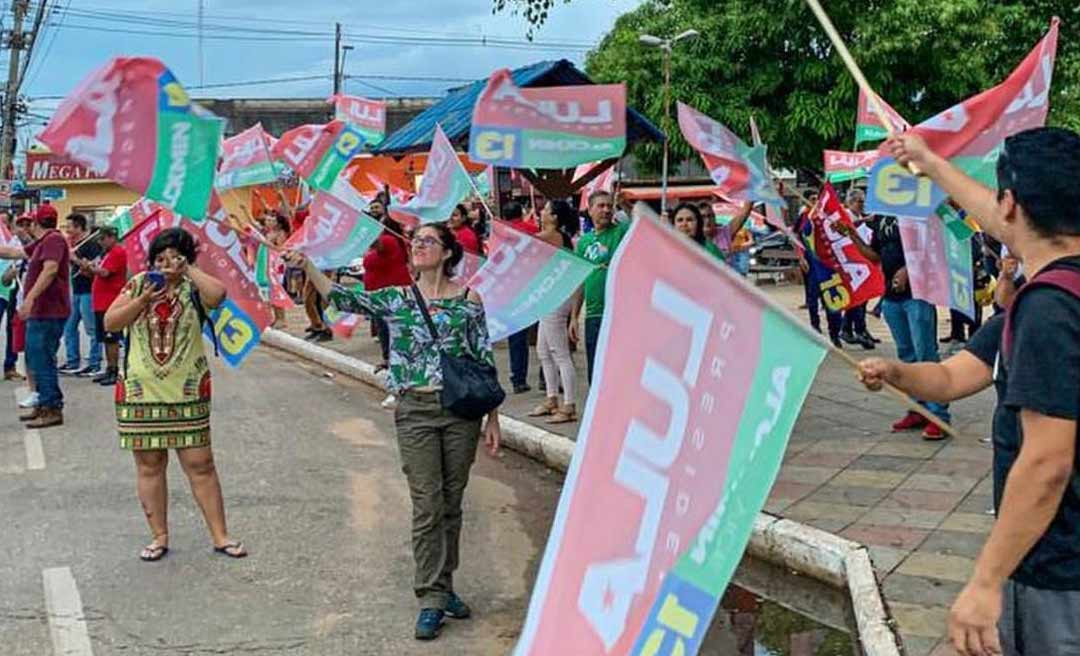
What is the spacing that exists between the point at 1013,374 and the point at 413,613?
11.6 feet

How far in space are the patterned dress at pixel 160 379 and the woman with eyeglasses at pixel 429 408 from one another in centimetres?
101

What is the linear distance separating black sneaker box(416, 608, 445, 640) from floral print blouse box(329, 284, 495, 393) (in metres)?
0.98

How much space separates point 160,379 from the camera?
581cm

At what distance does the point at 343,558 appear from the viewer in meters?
6.09

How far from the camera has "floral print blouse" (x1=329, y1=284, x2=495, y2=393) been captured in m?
5.11

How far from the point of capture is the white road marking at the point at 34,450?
8.18m

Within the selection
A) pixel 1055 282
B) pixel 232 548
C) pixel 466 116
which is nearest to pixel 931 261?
pixel 232 548

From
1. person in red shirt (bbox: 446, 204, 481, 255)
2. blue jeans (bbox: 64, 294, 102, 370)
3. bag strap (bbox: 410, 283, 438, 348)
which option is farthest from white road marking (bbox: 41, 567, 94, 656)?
blue jeans (bbox: 64, 294, 102, 370)

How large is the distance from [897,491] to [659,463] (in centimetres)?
483

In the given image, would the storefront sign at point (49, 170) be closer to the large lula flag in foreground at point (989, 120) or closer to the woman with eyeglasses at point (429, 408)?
the woman with eyeglasses at point (429, 408)

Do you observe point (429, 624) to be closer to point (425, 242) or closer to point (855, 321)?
point (425, 242)

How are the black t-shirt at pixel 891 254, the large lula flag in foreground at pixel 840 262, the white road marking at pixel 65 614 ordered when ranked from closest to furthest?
the white road marking at pixel 65 614 → the black t-shirt at pixel 891 254 → the large lula flag in foreground at pixel 840 262

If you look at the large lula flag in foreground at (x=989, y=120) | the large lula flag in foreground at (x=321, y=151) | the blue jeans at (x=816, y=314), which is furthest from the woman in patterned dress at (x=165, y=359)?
the blue jeans at (x=816, y=314)

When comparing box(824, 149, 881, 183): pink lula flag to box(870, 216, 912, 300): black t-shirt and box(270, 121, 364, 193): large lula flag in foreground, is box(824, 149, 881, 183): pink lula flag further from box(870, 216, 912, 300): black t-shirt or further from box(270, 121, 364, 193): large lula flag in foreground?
box(270, 121, 364, 193): large lula flag in foreground
